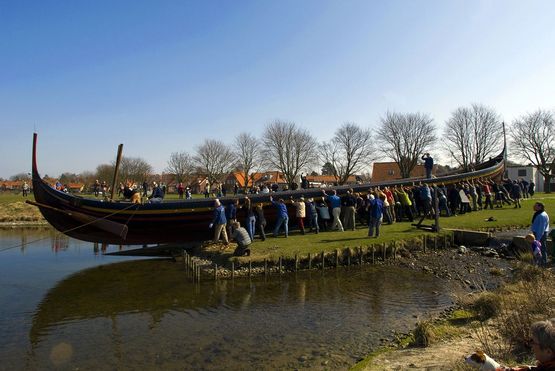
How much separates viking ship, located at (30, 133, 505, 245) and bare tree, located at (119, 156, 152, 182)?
6003 centimetres

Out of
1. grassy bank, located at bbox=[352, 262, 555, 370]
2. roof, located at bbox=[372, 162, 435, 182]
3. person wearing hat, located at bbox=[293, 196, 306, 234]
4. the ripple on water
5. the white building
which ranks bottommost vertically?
the ripple on water

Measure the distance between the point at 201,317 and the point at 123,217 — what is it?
8.29 m

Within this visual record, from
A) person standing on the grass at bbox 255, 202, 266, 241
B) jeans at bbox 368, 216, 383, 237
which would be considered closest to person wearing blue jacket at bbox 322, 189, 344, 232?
jeans at bbox 368, 216, 383, 237

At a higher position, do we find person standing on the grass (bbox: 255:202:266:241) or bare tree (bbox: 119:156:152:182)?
bare tree (bbox: 119:156:152:182)

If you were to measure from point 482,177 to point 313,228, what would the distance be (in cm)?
1371

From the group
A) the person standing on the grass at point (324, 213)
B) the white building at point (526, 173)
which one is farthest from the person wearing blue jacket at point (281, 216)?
the white building at point (526, 173)

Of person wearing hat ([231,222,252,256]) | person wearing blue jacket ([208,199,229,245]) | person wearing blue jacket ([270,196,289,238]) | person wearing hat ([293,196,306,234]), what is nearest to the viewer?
person wearing hat ([231,222,252,256])

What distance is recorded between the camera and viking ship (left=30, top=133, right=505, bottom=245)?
16750mm

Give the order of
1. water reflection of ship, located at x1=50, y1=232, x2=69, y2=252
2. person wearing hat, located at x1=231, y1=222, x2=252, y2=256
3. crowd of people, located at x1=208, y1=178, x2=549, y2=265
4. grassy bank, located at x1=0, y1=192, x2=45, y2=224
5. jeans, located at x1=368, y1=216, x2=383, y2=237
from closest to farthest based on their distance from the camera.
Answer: person wearing hat, located at x1=231, y1=222, x2=252, y2=256 < jeans, located at x1=368, y1=216, x2=383, y2=237 < crowd of people, located at x1=208, y1=178, x2=549, y2=265 < water reflection of ship, located at x1=50, y1=232, x2=69, y2=252 < grassy bank, located at x1=0, y1=192, x2=45, y2=224

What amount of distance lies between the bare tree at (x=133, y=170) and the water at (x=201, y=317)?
2449 inches

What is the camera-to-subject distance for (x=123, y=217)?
1697 cm

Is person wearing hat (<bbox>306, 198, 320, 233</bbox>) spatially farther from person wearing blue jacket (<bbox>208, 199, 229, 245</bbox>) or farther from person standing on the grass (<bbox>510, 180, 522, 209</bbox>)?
person standing on the grass (<bbox>510, 180, 522, 209</bbox>)

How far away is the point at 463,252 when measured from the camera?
16.0 metres

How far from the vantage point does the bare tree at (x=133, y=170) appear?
75994 mm
